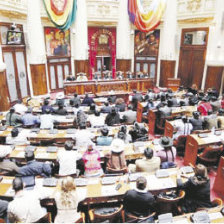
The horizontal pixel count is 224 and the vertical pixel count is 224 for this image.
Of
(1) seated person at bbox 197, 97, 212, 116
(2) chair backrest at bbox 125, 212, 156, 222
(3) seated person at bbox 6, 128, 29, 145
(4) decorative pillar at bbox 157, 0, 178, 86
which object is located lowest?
(2) chair backrest at bbox 125, 212, 156, 222

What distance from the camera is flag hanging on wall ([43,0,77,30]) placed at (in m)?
11.3

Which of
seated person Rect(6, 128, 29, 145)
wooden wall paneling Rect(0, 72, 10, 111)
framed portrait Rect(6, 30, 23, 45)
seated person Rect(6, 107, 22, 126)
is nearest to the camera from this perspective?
seated person Rect(6, 128, 29, 145)

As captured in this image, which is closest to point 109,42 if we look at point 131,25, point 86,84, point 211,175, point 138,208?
point 131,25

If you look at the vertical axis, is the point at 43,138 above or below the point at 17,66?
below

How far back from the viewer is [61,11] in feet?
39.0

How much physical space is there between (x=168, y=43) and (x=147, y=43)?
1825mm

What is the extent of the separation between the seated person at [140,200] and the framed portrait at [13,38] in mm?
9906

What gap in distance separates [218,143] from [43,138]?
4701 mm

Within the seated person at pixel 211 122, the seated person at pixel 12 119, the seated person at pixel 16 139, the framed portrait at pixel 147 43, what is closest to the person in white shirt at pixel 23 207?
the seated person at pixel 16 139

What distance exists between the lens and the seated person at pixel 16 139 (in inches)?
216

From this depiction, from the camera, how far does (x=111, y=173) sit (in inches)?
173

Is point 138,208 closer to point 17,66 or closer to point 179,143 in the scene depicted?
point 179,143

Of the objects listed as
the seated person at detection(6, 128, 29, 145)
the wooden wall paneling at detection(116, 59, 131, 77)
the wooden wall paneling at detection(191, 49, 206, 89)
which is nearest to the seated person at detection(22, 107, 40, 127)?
the seated person at detection(6, 128, 29, 145)

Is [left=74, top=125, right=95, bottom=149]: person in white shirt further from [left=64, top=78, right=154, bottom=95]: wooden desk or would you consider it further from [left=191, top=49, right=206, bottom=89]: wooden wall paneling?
[left=191, top=49, right=206, bottom=89]: wooden wall paneling
